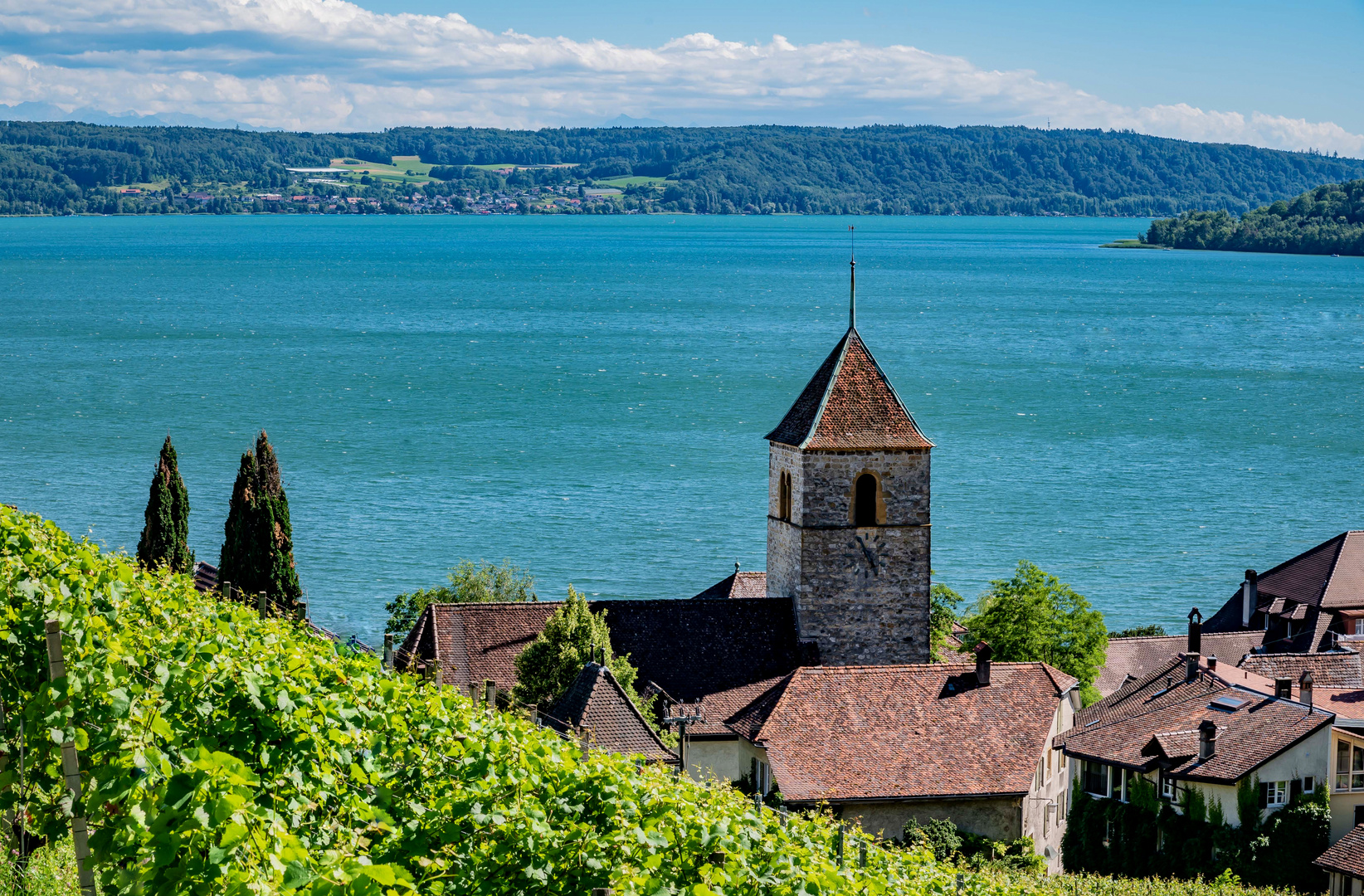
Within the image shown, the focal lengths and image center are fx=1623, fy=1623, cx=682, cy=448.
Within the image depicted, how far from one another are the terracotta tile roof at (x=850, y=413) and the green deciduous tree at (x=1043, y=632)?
31.2ft

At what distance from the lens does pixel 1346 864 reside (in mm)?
29688

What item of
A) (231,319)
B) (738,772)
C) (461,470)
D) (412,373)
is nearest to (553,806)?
(738,772)

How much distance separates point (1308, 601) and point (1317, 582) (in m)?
0.86

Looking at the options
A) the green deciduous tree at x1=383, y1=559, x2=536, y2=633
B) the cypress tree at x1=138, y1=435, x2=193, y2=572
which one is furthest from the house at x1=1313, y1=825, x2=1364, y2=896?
the cypress tree at x1=138, y1=435, x2=193, y2=572

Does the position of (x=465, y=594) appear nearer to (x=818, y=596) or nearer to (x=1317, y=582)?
(x=818, y=596)

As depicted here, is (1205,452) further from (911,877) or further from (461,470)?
(911,877)

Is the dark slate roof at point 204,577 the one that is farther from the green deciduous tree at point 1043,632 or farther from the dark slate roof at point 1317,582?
the dark slate roof at point 1317,582

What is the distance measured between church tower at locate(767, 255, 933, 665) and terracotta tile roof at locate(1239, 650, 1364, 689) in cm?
1059

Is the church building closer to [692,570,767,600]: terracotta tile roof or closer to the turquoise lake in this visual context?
[692,570,767,600]: terracotta tile roof

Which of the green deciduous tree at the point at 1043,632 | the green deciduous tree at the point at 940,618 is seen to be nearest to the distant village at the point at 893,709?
the green deciduous tree at the point at 940,618

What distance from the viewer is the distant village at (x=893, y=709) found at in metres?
32.0

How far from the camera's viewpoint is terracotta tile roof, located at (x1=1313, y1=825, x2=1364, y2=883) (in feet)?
96.6

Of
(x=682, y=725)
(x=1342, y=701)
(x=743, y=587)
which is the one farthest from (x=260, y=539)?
(x=1342, y=701)

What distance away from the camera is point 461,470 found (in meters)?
79.7
